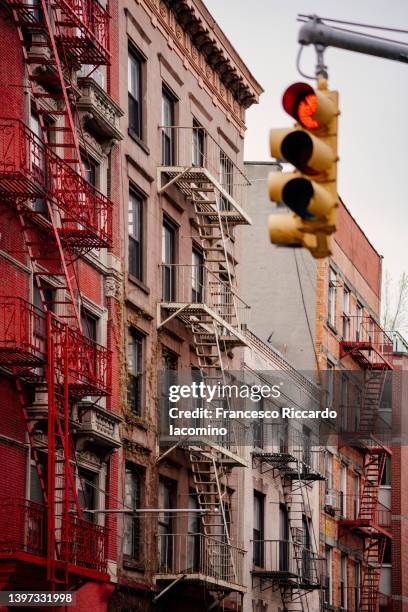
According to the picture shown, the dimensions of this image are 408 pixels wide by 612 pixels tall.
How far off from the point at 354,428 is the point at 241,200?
64.1 feet

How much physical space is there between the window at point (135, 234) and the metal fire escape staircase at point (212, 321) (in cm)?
127

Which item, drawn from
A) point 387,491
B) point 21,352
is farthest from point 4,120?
point 387,491

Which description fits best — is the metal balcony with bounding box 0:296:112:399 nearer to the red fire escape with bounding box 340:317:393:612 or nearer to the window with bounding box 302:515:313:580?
the window with bounding box 302:515:313:580

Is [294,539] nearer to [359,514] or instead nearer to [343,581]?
[343,581]

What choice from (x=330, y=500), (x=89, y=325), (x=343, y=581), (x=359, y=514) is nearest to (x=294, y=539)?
(x=330, y=500)

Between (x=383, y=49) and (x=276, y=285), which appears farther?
(x=276, y=285)

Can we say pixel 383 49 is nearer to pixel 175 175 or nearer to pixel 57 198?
pixel 57 198

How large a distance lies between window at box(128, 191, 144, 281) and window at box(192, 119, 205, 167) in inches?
214

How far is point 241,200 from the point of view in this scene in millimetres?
47281

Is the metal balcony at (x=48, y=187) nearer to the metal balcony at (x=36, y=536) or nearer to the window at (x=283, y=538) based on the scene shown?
the metal balcony at (x=36, y=536)

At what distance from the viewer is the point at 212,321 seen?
40.7 m

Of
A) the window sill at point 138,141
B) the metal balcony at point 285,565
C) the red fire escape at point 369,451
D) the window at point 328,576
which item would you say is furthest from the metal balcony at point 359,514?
the window sill at point 138,141

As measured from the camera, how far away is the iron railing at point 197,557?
3809 centimetres

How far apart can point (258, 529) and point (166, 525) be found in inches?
380
